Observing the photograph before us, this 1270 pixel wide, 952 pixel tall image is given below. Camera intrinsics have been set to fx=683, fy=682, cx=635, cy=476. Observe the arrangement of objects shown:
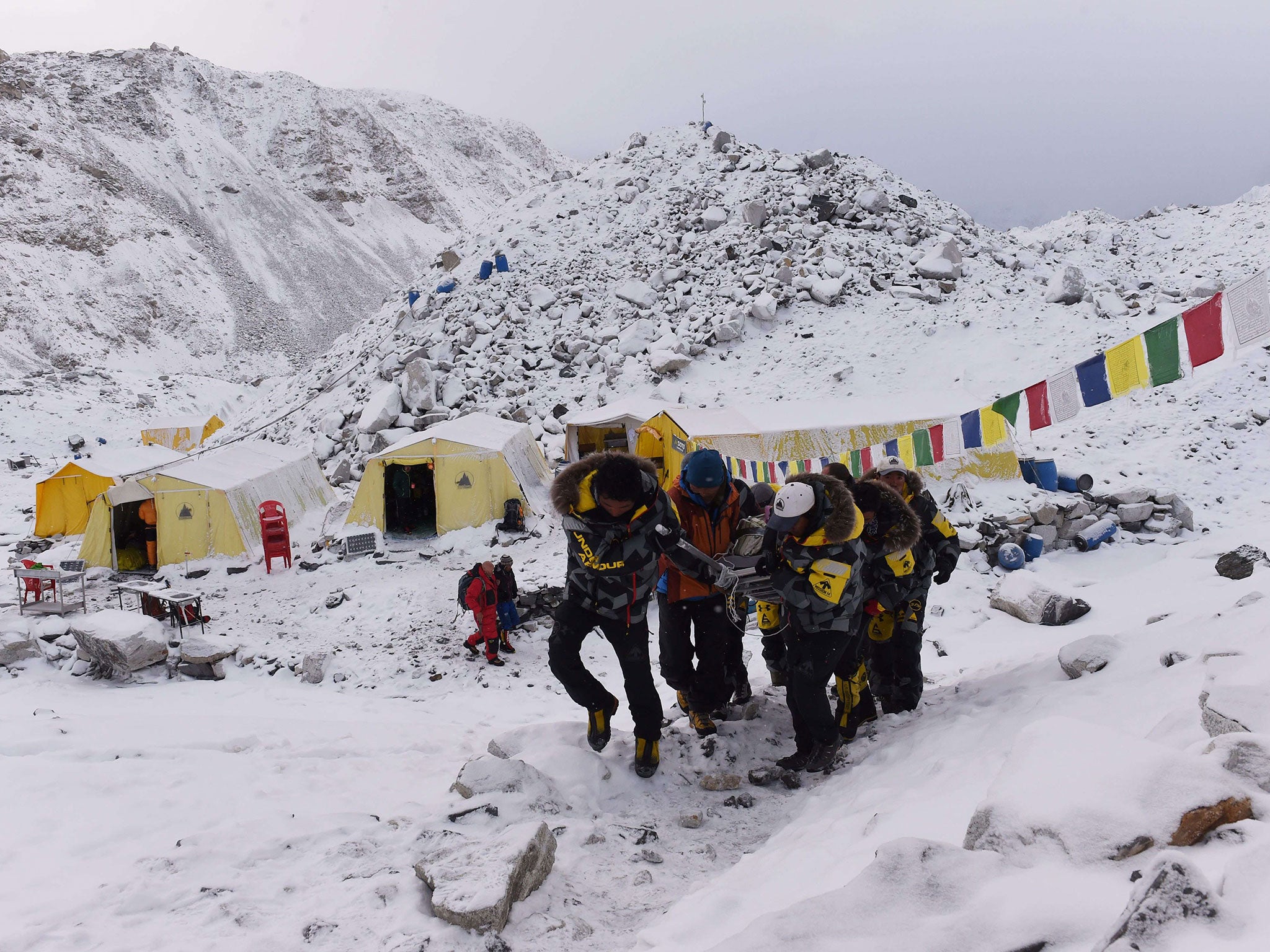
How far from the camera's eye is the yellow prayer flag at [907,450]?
9797 millimetres

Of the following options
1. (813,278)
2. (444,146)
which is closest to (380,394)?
(813,278)

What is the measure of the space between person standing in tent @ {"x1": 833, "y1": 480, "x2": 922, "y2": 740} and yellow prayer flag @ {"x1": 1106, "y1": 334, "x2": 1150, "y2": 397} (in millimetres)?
3647

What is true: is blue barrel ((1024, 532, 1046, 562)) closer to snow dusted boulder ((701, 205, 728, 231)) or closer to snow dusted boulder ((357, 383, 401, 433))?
snow dusted boulder ((357, 383, 401, 433))

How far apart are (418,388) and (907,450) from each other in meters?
13.0

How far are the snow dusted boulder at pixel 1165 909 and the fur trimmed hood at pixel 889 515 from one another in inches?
97.7

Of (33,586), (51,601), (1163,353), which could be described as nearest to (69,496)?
(33,586)

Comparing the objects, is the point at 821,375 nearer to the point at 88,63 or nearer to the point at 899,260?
the point at 899,260

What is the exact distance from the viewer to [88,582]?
11.3 metres

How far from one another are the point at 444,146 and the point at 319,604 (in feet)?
279

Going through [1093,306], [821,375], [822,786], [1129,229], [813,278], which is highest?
[1129,229]

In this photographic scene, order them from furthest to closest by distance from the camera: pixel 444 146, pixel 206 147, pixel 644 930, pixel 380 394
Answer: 1. pixel 444 146
2. pixel 206 147
3. pixel 380 394
4. pixel 644 930

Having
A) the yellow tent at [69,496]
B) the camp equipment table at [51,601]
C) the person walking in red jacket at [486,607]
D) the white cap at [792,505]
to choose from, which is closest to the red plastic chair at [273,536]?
the camp equipment table at [51,601]

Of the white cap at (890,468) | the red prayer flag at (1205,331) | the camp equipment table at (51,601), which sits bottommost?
the camp equipment table at (51,601)

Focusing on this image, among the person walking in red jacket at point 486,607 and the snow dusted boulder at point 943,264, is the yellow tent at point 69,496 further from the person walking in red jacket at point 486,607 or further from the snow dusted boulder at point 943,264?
the snow dusted boulder at point 943,264
